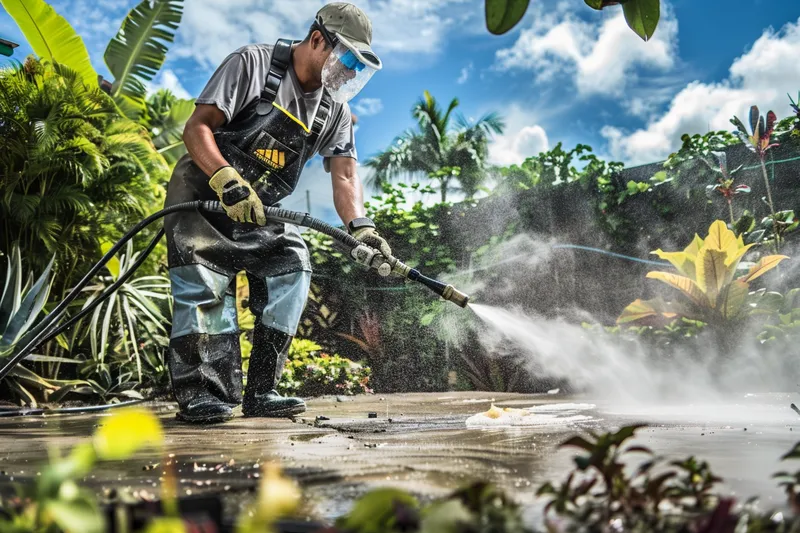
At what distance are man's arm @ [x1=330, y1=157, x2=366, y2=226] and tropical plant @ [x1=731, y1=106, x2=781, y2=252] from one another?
3.27 metres

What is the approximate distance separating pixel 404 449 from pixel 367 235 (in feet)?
5.73

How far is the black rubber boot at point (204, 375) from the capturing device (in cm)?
329

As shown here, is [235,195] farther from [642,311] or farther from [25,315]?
[642,311]

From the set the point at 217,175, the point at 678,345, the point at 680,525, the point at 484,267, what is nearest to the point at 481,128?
the point at 484,267

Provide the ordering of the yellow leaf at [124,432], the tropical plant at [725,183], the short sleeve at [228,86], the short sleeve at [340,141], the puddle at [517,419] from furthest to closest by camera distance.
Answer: the tropical plant at [725,183] < the short sleeve at [340,141] < the short sleeve at [228,86] < the puddle at [517,419] < the yellow leaf at [124,432]

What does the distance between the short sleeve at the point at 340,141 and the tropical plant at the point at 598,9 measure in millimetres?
2641

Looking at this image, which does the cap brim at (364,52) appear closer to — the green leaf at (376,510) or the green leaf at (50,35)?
the green leaf at (376,510)

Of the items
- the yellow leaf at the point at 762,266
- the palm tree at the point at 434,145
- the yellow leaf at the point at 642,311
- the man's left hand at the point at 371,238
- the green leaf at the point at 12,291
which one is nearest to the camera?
the man's left hand at the point at 371,238

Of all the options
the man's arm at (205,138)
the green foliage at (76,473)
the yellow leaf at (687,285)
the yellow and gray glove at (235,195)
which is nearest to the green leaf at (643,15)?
the green foliage at (76,473)

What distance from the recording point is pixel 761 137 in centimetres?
557

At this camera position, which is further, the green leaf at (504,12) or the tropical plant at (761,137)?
the tropical plant at (761,137)

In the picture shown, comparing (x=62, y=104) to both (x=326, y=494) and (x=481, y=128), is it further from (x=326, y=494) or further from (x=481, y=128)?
(x=481, y=128)

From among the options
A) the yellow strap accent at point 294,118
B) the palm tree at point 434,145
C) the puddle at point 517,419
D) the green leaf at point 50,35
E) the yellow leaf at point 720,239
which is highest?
the palm tree at point 434,145

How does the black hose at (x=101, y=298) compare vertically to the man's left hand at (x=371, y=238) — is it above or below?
below
